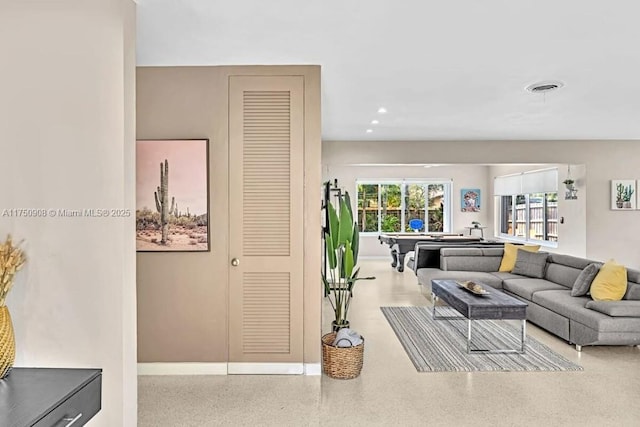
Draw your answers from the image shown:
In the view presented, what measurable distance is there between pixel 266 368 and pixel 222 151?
1.83 meters

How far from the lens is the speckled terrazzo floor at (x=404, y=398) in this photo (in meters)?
2.77

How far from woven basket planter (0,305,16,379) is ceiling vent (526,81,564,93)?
4434 millimetres

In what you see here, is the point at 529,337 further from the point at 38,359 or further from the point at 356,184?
the point at 356,184

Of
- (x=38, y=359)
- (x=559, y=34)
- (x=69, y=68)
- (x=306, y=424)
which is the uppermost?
(x=559, y=34)

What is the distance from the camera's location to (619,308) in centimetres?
386

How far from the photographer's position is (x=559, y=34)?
9.58 ft

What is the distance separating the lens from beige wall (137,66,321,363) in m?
3.51

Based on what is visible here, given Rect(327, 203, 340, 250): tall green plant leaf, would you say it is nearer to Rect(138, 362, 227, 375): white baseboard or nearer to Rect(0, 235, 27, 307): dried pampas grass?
Rect(138, 362, 227, 375): white baseboard

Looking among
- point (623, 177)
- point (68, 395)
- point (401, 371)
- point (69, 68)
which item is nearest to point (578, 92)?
point (401, 371)

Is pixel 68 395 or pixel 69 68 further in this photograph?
pixel 69 68

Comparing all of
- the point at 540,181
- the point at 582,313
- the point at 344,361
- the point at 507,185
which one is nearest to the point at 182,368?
the point at 344,361

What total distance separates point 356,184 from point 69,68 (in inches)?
376

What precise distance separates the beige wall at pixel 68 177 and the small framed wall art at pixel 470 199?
10539mm

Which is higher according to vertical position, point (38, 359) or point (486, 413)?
point (38, 359)
